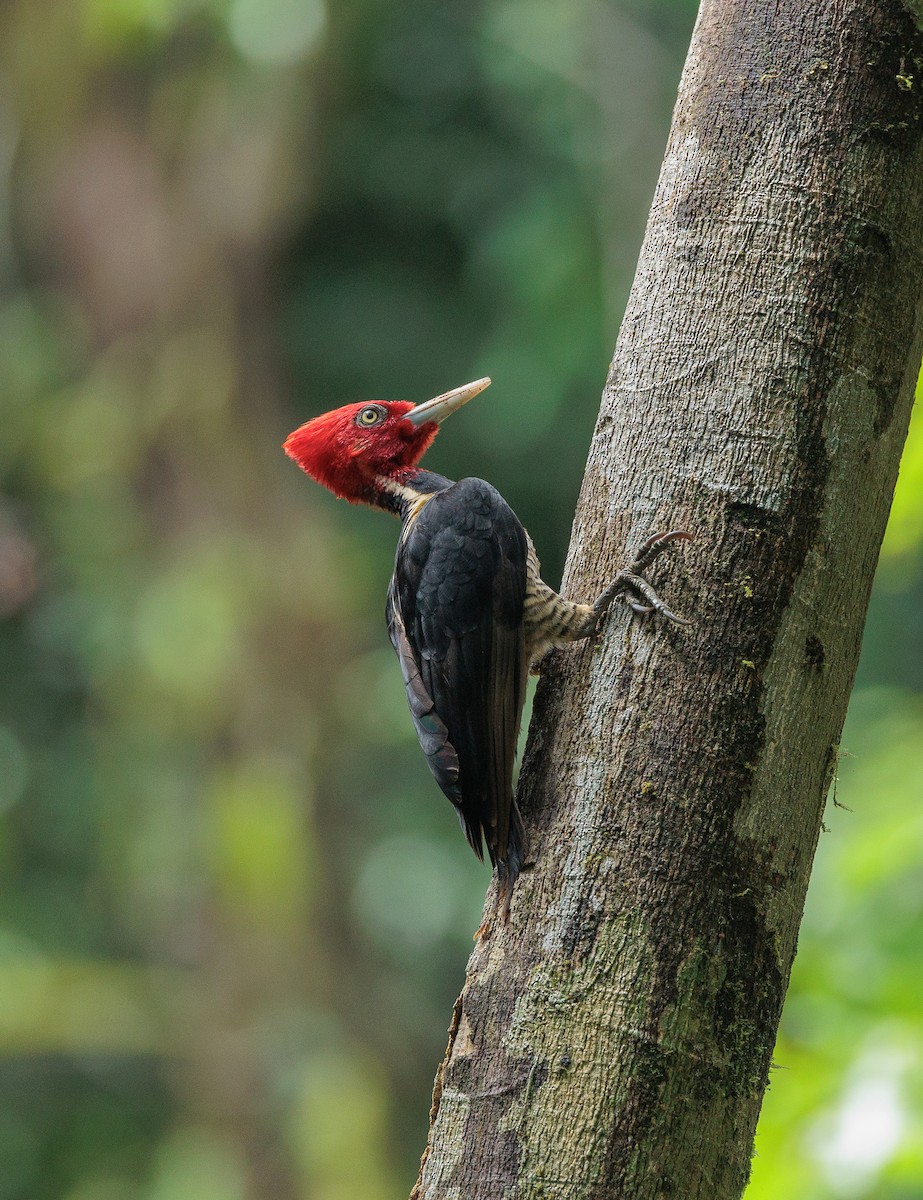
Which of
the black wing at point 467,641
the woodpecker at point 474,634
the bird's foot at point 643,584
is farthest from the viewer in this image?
the black wing at point 467,641

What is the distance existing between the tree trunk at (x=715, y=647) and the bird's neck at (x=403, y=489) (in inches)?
44.0

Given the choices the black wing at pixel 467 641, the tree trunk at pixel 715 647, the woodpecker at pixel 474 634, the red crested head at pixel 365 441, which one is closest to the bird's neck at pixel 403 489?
the red crested head at pixel 365 441

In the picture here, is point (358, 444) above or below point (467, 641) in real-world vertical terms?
above

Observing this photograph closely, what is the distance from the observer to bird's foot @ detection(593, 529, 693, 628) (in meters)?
1.78

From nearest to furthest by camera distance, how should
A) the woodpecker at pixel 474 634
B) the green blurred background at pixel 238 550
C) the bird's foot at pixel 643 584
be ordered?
the bird's foot at pixel 643 584
the woodpecker at pixel 474 634
the green blurred background at pixel 238 550

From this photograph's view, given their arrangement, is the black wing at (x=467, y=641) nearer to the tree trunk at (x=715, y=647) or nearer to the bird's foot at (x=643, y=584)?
the tree trunk at (x=715, y=647)

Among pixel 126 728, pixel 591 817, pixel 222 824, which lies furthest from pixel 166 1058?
pixel 591 817

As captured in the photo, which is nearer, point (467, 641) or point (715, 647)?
point (715, 647)

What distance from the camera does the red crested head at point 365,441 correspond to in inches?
122

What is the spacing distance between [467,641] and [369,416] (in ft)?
3.06

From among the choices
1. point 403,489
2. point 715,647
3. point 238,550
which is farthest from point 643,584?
point 238,550

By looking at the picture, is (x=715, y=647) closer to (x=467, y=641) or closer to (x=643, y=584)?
(x=643, y=584)

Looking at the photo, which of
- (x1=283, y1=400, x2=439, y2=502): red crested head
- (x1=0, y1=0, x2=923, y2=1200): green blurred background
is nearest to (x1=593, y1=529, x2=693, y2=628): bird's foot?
(x1=283, y1=400, x2=439, y2=502): red crested head

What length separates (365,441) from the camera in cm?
311
